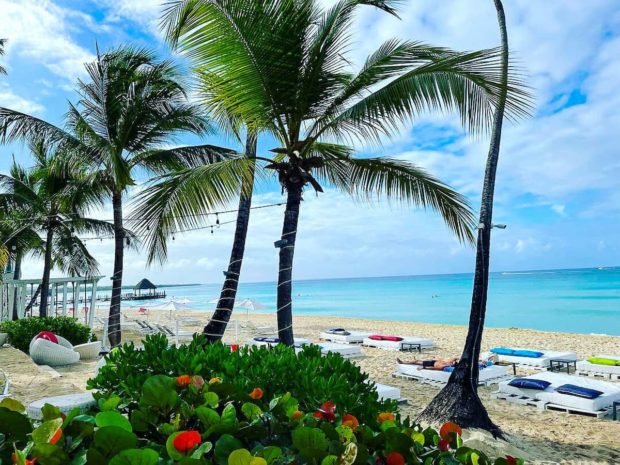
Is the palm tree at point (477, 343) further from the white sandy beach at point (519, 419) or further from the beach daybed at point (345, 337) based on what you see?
the beach daybed at point (345, 337)

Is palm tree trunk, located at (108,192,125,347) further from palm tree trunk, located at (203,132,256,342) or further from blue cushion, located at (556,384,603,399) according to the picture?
blue cushion, located at (556,384,603,399)

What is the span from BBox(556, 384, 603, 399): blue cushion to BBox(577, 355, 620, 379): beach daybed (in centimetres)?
310

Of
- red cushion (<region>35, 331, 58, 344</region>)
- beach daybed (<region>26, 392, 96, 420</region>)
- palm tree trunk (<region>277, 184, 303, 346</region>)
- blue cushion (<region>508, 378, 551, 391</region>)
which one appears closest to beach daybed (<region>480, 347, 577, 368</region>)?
blue cushion (<region>508, 378, 551, 391</region>)

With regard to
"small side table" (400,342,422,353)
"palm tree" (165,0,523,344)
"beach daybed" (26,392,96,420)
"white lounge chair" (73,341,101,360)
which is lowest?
"small side table" (400,342,422,353)

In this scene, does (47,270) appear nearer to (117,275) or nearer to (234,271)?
(117,275)

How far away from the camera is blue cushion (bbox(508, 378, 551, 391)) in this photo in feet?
28.2

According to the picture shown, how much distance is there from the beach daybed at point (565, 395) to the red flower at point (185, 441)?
325 inches

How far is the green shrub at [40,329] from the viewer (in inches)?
491

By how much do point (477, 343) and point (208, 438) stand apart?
224 inches

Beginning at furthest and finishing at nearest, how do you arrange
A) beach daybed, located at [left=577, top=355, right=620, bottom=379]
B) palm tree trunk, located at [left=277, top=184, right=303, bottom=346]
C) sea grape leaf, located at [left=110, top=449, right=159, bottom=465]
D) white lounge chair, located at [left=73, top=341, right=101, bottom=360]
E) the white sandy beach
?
white lounge chair, located at [left=73, top=341, right=101, bottom=360], beach daybed, located at [left=577, top=355, right=620, bottom=379], palm tree trunk, located at [left=277, top=184, right=303, bottom=346], the white sandy beach, sea grape leaf, located at [left=110, top=449, right=159, bottom=465]

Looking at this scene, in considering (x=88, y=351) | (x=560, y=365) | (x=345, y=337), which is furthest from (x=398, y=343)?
(x=88, y=351)

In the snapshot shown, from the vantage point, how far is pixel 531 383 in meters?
8.66

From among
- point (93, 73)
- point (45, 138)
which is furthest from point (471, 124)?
point (45, 138)

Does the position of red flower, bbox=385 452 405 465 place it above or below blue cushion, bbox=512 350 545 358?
above
